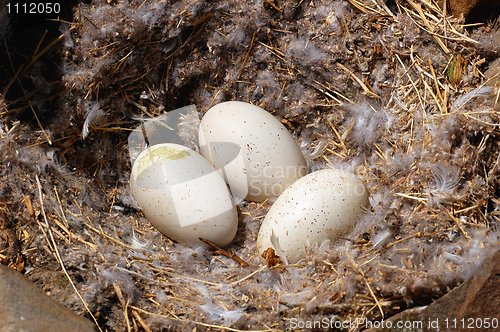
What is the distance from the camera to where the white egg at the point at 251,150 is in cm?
175

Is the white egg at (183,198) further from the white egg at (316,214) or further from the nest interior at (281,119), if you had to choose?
the white egg at (316,214)

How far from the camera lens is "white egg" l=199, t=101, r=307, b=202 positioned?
68.9 inches

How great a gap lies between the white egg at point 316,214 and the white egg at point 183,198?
22 cm

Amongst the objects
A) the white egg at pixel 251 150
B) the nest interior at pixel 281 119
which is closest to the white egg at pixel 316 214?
the nest interior at pixel 281 119

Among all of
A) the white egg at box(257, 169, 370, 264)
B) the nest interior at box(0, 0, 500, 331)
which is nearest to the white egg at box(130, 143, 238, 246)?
the nest interior at box(0, 0, 500, 331)

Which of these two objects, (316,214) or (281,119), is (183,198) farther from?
(281,119)

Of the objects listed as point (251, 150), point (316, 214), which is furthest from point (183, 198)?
point (316, 214)

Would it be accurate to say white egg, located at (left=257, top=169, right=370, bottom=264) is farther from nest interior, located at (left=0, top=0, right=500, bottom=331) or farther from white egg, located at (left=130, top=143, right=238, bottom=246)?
white egg, located at (left=130, top=143, right=238, bottom=246)

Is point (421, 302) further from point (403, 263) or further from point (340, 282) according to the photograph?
point (340, 282)

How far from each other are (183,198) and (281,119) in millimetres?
811

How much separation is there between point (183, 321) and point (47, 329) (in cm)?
44

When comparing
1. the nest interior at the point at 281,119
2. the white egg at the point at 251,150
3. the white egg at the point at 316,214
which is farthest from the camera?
the white egg at the point at 251,150

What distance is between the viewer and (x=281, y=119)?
2117 millimetres

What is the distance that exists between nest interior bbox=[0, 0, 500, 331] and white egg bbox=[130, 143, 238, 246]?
0.38 ft
